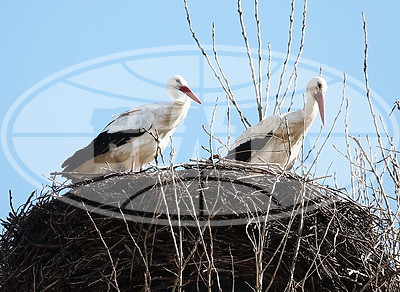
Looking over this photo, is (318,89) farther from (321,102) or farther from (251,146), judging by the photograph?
(251,146)

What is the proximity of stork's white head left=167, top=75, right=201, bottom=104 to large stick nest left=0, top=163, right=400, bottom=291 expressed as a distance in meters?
1.89

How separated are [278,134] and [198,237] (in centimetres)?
223

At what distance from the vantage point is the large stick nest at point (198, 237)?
454 cm

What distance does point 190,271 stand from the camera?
14.9 feet

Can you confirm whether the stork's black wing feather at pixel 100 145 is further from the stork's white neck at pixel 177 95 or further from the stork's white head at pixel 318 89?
the stork's white head at pixel 318 89

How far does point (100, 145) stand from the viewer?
650 cm

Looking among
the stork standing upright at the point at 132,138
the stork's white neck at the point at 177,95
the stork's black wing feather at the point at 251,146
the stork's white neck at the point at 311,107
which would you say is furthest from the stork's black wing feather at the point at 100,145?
the stork's white neck at the point at 311,107

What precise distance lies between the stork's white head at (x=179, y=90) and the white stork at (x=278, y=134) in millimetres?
604

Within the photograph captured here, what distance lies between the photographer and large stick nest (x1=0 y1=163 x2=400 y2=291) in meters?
4.54

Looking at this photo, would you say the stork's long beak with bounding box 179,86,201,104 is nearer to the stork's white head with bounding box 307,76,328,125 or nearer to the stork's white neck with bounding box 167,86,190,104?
the stork's white neck with bounding box 167,86,190,104

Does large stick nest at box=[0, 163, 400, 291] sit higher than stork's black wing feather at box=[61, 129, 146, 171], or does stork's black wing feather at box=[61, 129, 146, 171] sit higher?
stork's black wing feather at box=[61, 129, 146, 171]

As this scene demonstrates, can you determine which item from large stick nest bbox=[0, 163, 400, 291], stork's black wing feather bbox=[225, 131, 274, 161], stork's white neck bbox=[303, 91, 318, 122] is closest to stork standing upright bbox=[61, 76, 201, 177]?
stork's black wing feather bbox=[225, 131, 274, 161]

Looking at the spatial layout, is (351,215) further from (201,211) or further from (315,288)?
(201,211)

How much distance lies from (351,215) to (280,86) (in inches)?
80.4
